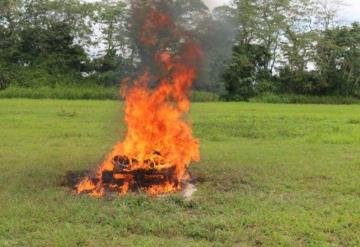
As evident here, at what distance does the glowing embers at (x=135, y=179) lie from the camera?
29.1 ft

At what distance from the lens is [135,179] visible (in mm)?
9062

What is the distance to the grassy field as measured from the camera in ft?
21.7

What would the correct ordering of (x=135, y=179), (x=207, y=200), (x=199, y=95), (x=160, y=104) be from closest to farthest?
(x=207, y=200), (x=135, y=179), (x=160, y=104), (x=199, y=95)

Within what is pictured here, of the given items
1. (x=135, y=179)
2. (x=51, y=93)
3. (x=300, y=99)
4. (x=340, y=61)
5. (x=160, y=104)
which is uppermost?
(x=340, y=61)

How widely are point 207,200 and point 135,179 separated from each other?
1.44m

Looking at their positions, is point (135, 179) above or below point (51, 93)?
below

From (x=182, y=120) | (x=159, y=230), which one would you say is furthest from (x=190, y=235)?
(x=182, y=120)

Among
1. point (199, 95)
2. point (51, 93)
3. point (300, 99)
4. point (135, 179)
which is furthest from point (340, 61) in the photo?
point (135, 179)

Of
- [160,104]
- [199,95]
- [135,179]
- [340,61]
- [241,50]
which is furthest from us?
[340,61]

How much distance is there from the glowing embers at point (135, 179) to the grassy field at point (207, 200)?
47 cm

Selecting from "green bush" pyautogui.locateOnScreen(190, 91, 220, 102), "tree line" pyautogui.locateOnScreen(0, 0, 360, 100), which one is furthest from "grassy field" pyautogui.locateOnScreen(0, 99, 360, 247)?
"tree line" pyautogui.locateOnScreen(0, 0, 360, 100)

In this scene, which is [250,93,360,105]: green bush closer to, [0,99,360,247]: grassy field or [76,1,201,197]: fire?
[0,99,360,247]: grassy field

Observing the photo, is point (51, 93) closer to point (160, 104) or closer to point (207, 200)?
point (160, 104)

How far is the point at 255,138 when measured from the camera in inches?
691
